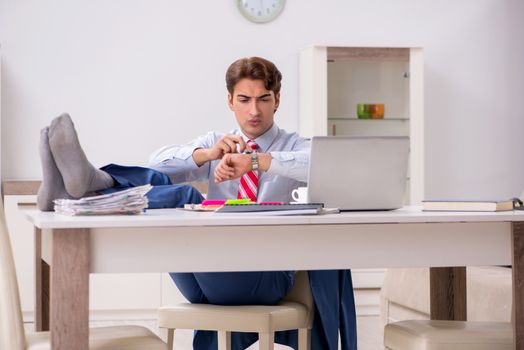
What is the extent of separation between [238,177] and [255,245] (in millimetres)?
873

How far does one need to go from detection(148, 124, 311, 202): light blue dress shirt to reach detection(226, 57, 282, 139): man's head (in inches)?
4.3

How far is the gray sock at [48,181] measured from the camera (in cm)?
227

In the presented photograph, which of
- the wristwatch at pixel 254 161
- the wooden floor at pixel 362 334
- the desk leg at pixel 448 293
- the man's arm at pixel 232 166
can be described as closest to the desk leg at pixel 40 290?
the man's arm at pixel 232 166

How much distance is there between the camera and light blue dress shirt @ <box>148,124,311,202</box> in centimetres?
320

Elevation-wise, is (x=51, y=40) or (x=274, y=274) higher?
(x=51, y=40)

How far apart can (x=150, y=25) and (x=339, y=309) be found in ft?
11.4

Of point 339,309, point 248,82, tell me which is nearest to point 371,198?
point 339,309

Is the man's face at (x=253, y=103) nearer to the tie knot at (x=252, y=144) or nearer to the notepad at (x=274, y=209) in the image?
the tie knot at (x=252, y=144)

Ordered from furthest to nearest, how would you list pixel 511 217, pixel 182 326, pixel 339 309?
pixel 339 309, pixel 182 326, pixel 511 217

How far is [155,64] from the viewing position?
19.3 feet

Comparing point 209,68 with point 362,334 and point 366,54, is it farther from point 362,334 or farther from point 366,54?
point 362,334

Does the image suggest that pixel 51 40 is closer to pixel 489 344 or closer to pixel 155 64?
pixel 155 64

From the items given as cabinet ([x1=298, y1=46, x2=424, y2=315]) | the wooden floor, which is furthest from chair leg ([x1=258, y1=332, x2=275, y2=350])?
cabinet ([x1=298, y1=46, x2=424, y2=315])

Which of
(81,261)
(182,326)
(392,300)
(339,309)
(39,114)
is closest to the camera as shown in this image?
(81,261)
